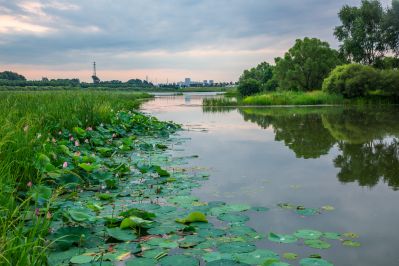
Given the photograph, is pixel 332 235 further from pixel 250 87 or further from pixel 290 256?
pixel 250 87

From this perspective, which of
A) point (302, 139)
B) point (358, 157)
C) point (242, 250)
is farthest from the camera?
point (302, 139)

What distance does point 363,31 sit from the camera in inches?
1613

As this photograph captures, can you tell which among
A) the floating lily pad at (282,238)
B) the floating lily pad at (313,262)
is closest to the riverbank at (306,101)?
the floating lily pad at (282,238)

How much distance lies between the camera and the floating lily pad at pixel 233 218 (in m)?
3.67

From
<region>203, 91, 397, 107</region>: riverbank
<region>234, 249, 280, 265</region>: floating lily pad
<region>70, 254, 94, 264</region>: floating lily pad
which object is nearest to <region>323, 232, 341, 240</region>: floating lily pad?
<region>234, 249, 280, 265</region>: floating lily pad

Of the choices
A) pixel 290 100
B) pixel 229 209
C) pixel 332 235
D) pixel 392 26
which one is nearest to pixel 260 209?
pixel 229 209

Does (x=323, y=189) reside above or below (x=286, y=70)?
below

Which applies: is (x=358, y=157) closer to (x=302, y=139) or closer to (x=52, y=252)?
(x=302, y=139)

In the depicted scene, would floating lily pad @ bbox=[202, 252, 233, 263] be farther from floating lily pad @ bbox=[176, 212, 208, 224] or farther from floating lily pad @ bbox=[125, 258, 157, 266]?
floating lily pad @ bbox=[176, 212, 208, 224]

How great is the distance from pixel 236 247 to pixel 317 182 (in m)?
2.82

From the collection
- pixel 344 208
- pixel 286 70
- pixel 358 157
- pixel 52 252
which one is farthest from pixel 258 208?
pixel 286 70

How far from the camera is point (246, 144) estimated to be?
368 inches

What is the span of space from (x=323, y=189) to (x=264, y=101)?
26.8m

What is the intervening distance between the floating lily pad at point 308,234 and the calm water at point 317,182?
0.52ft
